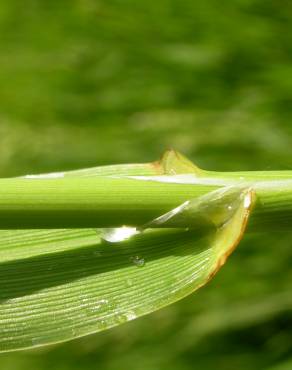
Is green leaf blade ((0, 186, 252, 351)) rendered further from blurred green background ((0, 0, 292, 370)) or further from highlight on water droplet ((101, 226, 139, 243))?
blurred green background ((0, 0, 292, 370))

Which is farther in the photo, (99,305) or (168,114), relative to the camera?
(168,114)

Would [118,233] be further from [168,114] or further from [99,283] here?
[168,114]

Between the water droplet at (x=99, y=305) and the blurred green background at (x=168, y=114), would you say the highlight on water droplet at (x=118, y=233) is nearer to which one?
the water droplet at (x=99, y=305)

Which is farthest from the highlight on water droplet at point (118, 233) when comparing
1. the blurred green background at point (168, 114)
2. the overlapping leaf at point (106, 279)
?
the blurred green background at point (168, 114)

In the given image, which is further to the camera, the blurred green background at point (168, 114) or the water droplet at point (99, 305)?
the blurred green background at point (168, 114)

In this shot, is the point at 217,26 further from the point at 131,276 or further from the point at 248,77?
the point at 131,276

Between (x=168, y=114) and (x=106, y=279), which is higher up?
(x=168, y=114)

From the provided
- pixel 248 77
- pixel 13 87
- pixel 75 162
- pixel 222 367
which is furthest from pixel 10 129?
pixel 222 367

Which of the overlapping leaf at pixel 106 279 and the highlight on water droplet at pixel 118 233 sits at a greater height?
the highlight on water droplet at pixel 118 233

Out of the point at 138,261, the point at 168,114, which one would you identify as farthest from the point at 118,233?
the point at 168,114
